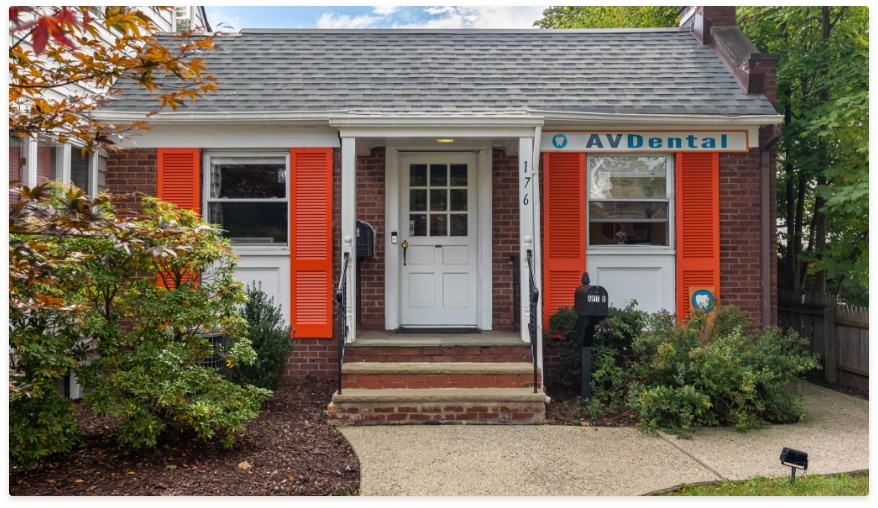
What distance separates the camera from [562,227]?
27.6ft

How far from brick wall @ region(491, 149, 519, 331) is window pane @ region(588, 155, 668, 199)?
88cm

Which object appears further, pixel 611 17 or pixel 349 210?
pixel 611 17

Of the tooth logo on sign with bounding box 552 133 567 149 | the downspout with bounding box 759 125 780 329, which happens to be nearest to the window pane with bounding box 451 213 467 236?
the tooth logo on sign with bounding box 552 133 567 149

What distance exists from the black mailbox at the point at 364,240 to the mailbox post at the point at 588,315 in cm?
237

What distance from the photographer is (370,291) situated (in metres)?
8.57

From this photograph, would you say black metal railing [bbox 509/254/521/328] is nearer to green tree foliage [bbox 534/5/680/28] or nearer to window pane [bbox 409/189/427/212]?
window pane [bbox 409/189/427/212]

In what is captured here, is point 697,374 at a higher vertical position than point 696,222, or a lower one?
lower

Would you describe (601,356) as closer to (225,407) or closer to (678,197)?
(678,197)

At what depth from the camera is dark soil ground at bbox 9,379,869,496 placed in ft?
15.8

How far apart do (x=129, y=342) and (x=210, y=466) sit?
1036 mm

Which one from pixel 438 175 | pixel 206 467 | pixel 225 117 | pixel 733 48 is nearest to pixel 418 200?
pixel 438 175

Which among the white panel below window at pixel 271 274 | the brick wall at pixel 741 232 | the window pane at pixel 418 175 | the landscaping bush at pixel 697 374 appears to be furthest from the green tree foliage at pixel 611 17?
the white panel below window at pixel 271 274

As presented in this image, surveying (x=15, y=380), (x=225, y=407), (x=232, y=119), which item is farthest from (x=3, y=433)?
A: (x=232, y=119)

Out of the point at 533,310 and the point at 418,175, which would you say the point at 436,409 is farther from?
the point at 418,175
